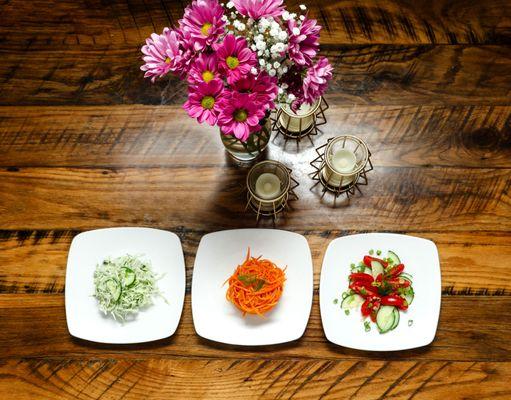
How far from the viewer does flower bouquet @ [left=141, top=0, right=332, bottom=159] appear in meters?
1.45

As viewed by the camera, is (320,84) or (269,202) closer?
(320,84)

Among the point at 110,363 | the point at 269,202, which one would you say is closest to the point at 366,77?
the point at 269,202

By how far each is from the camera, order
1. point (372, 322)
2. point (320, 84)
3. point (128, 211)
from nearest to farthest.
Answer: point (320, 84) → point (372, 322) → point (128, 211)

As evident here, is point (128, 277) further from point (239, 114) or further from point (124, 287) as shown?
point (239, 114)

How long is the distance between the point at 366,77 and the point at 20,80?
1440 millimetres

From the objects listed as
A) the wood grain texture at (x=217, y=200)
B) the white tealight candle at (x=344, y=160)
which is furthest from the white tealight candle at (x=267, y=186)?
the white tealight candle at (x=344, y=160)

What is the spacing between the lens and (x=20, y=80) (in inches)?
89.5

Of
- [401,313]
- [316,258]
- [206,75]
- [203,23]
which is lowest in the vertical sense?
[401,313]

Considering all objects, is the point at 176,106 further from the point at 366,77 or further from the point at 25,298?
the point at 25,298

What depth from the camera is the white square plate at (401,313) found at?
2.00m

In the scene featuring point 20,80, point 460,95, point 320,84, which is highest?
point 320,84

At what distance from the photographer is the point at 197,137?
221 cm

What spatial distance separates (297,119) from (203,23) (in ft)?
2.21

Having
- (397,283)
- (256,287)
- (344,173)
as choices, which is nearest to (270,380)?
(256,287)
